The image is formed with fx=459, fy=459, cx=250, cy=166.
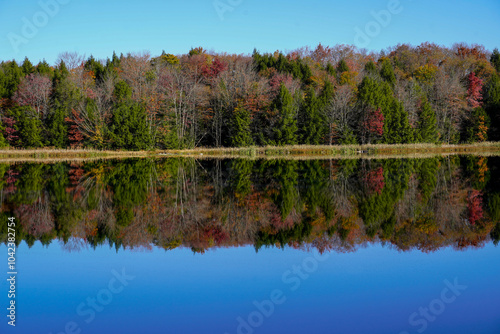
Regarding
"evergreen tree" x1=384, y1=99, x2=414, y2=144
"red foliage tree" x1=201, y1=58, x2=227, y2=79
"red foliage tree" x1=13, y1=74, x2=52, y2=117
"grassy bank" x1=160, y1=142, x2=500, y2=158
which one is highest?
"red foliage tree" x1=201, y1=58, x2=227, y2=79

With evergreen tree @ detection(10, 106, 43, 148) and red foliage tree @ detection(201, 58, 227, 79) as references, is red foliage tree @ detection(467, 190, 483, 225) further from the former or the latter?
red foliage tree @ detection(201, 58, 227, 79)

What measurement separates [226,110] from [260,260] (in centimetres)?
5088

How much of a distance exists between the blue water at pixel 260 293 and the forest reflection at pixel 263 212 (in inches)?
31.6

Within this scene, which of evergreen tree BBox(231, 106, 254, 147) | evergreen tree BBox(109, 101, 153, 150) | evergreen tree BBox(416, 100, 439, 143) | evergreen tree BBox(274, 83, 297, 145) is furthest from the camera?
evergreen tree BBox(416, 100, 439, 143)

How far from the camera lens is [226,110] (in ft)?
194

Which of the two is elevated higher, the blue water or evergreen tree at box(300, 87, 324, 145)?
evergreen tree at box(300, 87, 324, 145)

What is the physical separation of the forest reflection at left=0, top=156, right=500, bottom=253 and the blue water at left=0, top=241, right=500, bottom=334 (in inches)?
31.6

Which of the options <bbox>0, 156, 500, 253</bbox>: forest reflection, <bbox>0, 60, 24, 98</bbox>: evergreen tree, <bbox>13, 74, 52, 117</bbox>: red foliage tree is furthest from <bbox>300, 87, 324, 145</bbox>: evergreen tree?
<bbox>0, 60, 24, 98</bbox>: evergreen tree

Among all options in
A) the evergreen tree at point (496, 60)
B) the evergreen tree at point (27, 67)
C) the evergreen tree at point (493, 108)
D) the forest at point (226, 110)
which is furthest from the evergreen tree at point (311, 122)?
the evergreen tree at point (496, 60)

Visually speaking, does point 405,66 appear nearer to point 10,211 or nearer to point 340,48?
point 340,48

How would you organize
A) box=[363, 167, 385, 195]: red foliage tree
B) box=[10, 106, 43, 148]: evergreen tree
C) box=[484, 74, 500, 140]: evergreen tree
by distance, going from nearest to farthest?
box=[363, 167, 385, 195]: red foliage tree → box=[10, 106, 43, 148]: evergreen tree → box=[484, 74, 500, 140]: evergreen tree

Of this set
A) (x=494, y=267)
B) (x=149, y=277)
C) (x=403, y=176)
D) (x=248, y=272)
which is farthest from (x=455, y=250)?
(x=403, y=176)

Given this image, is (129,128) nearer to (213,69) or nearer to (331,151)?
(331,151)

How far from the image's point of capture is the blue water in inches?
257
